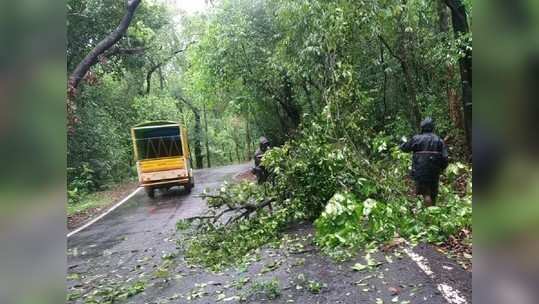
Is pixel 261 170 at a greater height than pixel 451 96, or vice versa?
pixel 451 96

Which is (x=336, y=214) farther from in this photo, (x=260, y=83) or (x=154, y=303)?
(x=260, y=83)

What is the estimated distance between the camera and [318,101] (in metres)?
13.9

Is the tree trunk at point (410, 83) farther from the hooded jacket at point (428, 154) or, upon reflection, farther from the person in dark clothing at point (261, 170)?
the hooded jacket at point (428, 154)

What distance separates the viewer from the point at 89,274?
689 centimetres

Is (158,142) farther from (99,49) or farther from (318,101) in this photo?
(99,49)

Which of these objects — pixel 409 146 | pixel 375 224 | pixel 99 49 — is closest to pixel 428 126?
pixel 409 146

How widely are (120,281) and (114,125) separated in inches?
652

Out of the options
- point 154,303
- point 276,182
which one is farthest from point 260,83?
point 154,303

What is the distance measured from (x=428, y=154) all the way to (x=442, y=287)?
10.9 feet

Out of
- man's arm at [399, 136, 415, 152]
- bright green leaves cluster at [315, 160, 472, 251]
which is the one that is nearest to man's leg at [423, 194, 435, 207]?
man's arm at [399, 136, 415, 152]

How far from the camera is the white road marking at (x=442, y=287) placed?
151 inches

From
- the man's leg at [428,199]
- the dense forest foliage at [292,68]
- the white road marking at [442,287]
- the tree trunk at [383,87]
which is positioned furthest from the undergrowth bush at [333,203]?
the tree trunk at [383,87]
